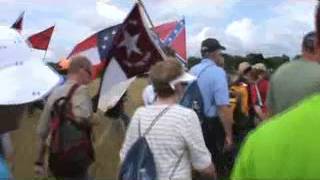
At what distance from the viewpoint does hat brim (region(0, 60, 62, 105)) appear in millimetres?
A: 2490

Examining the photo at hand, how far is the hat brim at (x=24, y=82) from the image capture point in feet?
8.17

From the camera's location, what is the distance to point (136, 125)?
15.3ft

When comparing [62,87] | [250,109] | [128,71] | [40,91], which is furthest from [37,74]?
[250,109]

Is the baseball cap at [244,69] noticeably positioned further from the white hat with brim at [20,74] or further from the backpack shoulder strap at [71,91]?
the white hat with brim at [20,74]

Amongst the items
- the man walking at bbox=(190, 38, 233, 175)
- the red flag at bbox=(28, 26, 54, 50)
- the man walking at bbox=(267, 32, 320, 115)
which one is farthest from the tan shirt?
the red flag at bbox=(28, 26, 54, 50)

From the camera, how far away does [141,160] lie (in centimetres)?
464

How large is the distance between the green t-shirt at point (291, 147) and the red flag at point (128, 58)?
17.2 feet

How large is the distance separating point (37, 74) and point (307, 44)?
10.1 ft

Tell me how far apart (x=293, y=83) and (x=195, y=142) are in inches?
41.1

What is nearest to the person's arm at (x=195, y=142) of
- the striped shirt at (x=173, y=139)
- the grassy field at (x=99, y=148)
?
the striped shirt at (x=173, y=139)

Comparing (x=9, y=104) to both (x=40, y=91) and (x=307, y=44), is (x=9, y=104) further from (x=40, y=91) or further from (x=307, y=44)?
(x=307, y=44)

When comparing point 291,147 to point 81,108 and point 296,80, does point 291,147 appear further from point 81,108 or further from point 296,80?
point 81,108

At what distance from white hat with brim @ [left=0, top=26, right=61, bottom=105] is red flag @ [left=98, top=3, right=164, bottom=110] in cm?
455

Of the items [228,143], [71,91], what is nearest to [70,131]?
[71,91]
